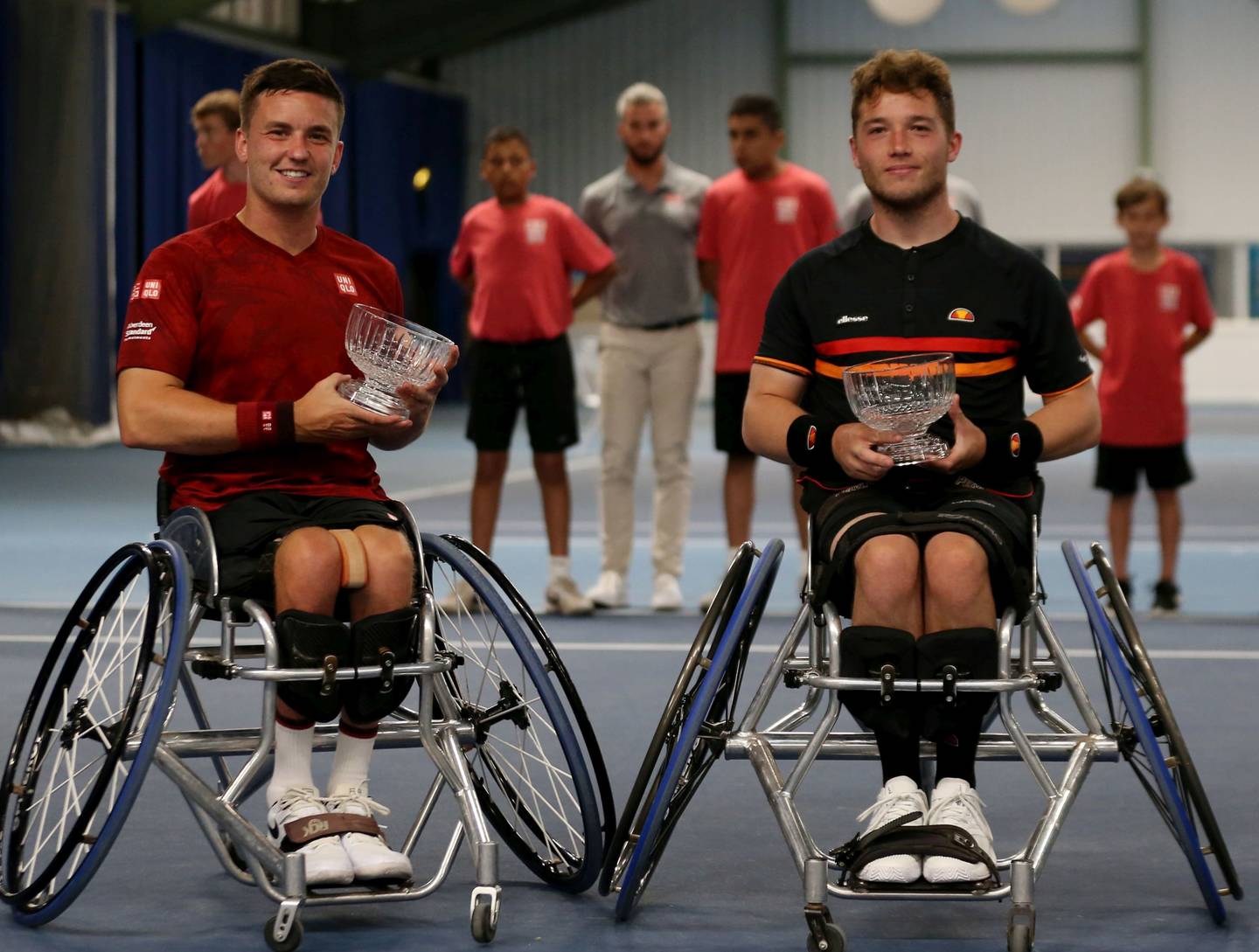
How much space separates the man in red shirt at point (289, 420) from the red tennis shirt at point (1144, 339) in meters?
3.57

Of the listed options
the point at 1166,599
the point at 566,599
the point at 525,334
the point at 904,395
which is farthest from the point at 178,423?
the point at 1166,599

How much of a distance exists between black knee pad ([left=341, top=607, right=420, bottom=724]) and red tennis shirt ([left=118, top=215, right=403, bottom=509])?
0.30m

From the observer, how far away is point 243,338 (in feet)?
9.53

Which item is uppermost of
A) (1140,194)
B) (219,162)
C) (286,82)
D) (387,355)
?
(219,162)

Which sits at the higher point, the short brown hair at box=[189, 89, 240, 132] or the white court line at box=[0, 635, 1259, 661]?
the short brown hair at box=[189, 89, 240, 132]

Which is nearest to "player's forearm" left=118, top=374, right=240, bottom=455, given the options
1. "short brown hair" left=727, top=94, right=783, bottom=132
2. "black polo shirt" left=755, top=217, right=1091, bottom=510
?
"black polo shirt" left=755, top=217, right=1091, bottom=510

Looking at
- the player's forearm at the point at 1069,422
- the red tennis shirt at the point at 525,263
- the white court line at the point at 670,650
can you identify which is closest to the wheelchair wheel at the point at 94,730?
the player's forearm at the point at 1069,422

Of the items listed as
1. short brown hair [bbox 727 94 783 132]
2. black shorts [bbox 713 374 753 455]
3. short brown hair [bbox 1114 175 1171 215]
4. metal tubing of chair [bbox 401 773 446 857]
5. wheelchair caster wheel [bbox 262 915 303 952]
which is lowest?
wheelchair caster wheel [bbox 262 915 303 952]

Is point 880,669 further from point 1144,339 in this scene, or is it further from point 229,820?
point 1144,339

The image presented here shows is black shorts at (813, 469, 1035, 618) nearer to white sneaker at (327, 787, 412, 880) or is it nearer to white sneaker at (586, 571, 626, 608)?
white sneaker at (327, 787, 412, 880)

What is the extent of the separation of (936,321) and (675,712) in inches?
26.0

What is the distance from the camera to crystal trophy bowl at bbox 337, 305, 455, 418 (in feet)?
9.20

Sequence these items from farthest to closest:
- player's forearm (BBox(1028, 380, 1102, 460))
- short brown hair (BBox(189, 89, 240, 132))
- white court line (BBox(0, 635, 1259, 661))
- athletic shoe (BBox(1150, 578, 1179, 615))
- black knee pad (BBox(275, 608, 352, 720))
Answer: short brown hair (BBox(189, 89, 240, 132)) < athletic shoe (BBox(1150, 578, 1179, 615)) < white court line (BBox(0, 635, 1259, 661)) < player's forearm (BBox(1028, 380, 1102, 460)) < black knee pad (BBox(275, 608, 352, 720))

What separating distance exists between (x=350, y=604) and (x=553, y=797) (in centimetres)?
95
